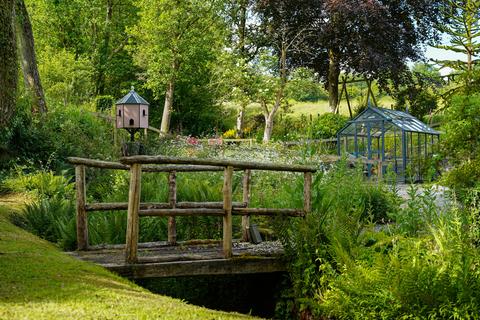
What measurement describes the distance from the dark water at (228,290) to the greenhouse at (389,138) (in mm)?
12244

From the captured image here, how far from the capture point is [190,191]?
28.9ft

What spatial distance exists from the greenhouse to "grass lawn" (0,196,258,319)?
14384 mm

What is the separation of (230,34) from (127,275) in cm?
2916

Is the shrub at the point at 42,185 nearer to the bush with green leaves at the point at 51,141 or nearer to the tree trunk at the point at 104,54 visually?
the bush with green leaves at the point at 51,141

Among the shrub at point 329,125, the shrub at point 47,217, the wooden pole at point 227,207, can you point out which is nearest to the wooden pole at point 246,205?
the wooden pole at point 227,207

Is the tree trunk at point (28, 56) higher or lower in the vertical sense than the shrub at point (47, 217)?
higher

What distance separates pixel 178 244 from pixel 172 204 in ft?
1.66

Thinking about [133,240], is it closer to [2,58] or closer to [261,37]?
[2,58]

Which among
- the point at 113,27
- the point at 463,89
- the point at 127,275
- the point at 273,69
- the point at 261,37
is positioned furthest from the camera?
the point at 113,27

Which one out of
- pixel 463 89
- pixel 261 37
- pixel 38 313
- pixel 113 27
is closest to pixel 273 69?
pixel 261 37

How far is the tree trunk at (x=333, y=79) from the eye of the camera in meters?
32.7

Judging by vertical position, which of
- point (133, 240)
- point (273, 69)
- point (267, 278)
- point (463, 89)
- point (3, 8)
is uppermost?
point (273, 69)

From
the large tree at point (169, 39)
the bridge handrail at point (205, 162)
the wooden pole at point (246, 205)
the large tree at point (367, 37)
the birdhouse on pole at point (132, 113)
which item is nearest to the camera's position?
Result: the bridge handrail at point (205, 162)

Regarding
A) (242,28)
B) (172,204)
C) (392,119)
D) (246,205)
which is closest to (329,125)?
(392,119)
